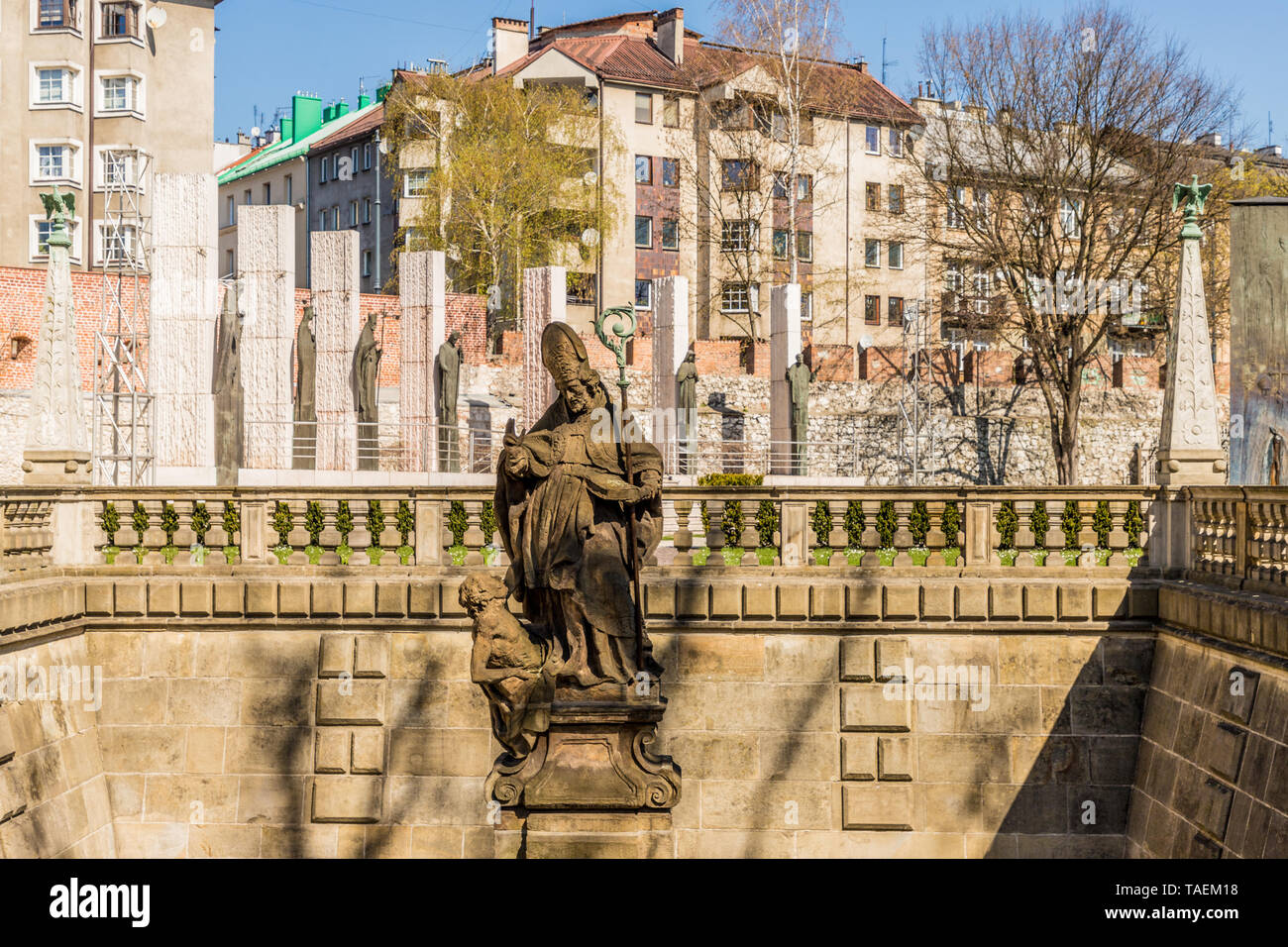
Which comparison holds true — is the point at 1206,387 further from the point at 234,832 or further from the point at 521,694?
the point at 234,832

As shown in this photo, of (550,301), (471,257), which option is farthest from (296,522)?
(471,257)

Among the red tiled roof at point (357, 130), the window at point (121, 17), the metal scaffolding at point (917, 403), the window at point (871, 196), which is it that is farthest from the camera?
the red tiled roof at point (357, 130)

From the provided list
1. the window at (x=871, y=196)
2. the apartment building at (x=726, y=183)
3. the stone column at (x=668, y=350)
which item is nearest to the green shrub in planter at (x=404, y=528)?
the stone column at (x=668, y=350)

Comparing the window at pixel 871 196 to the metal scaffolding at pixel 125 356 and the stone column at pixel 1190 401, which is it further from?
the stone column at pixel 1190 401

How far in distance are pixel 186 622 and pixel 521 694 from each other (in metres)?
6.40

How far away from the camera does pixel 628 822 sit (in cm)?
841

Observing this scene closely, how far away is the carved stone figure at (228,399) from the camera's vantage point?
23281 mm

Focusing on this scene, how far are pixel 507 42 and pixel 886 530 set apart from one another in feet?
135

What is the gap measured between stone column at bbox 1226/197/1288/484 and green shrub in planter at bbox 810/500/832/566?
403 cm

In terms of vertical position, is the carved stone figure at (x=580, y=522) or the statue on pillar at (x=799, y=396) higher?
the statue on pillar at (x=799, y=396)

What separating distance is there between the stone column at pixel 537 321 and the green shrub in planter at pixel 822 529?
14.0 metres

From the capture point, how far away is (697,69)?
48062 mm

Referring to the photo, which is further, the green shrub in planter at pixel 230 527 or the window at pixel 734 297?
the window at pixel 734 297

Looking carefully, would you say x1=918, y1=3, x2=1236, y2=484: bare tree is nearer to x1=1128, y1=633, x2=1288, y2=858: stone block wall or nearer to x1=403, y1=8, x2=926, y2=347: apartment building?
x1=403, y1=8, x2=926, y2=347: apartment building
